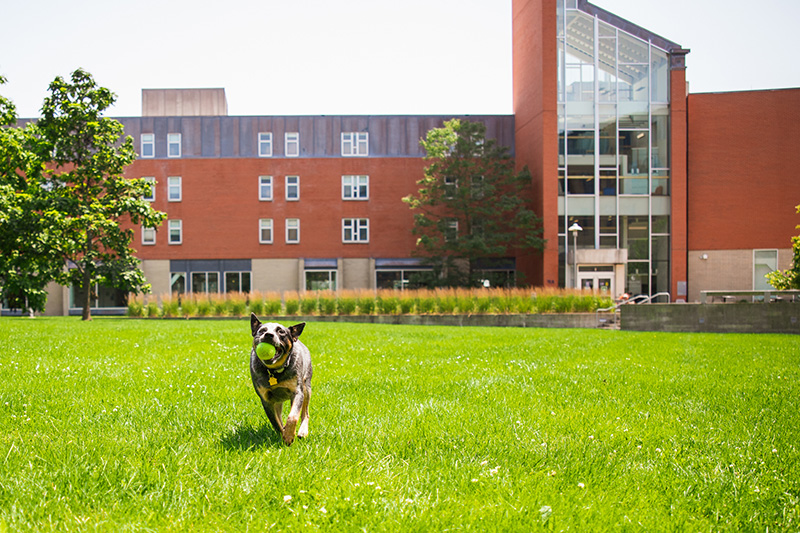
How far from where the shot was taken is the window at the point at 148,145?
137 ft

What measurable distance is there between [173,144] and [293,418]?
41.9 meters

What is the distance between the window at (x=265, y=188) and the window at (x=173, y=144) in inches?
236

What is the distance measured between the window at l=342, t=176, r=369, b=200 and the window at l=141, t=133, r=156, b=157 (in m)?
13.4

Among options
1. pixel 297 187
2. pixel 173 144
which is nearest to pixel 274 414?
pixel 297 187

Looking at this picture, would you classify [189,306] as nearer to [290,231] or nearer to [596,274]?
[290,231]

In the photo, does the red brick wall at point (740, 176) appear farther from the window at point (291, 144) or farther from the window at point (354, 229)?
the window at point (291, 144)

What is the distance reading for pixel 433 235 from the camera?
40.2 meters

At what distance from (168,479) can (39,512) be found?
0.68 metres

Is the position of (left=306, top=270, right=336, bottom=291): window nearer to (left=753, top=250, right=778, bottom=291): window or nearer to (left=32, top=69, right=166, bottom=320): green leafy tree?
(left=32, top=69, right=166, bottom=320): green leafy tree

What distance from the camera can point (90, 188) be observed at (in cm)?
2617

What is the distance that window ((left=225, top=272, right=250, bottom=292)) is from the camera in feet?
136

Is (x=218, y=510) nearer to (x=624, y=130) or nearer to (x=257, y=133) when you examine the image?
(x=624, y=130)

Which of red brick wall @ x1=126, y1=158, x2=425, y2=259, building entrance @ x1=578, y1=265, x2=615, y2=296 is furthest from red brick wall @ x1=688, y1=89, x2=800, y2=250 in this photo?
red brick wall @ x1=126, y1=158, x2=425, y2=259

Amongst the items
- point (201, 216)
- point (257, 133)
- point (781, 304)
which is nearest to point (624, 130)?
point (781, 304)
